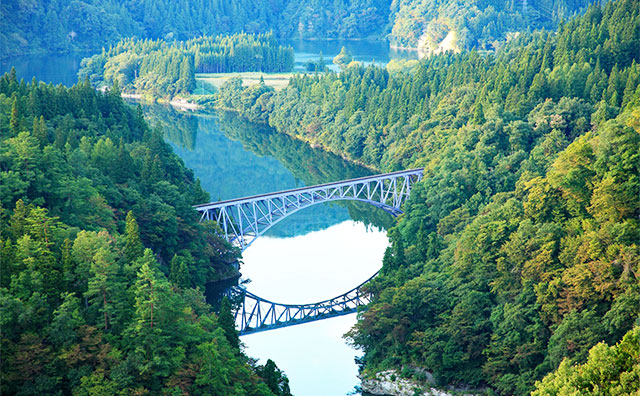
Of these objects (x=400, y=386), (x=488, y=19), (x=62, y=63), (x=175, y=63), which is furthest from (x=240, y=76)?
(x=400, y=386)

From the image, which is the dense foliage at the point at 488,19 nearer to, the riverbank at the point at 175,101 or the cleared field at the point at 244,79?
the cleared field at the point at 244,79

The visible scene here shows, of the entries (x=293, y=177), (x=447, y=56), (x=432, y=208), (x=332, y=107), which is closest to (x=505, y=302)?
(x=432, y=208)

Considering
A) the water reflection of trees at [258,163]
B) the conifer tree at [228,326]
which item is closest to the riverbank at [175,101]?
the water reflection of trees at [258,163]

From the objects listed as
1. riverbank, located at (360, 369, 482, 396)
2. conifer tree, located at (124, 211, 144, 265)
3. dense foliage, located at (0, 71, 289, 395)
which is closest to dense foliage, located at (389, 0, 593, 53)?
dense foliage, located at (0, 71, 289, 395)

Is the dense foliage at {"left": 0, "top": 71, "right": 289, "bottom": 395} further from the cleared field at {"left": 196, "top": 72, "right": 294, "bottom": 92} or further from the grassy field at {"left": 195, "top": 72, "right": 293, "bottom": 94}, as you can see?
the cleared field at {"left": 196, "top": 72, "right": 294, "bottom": 92}

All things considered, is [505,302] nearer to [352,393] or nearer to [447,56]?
[352,393]
